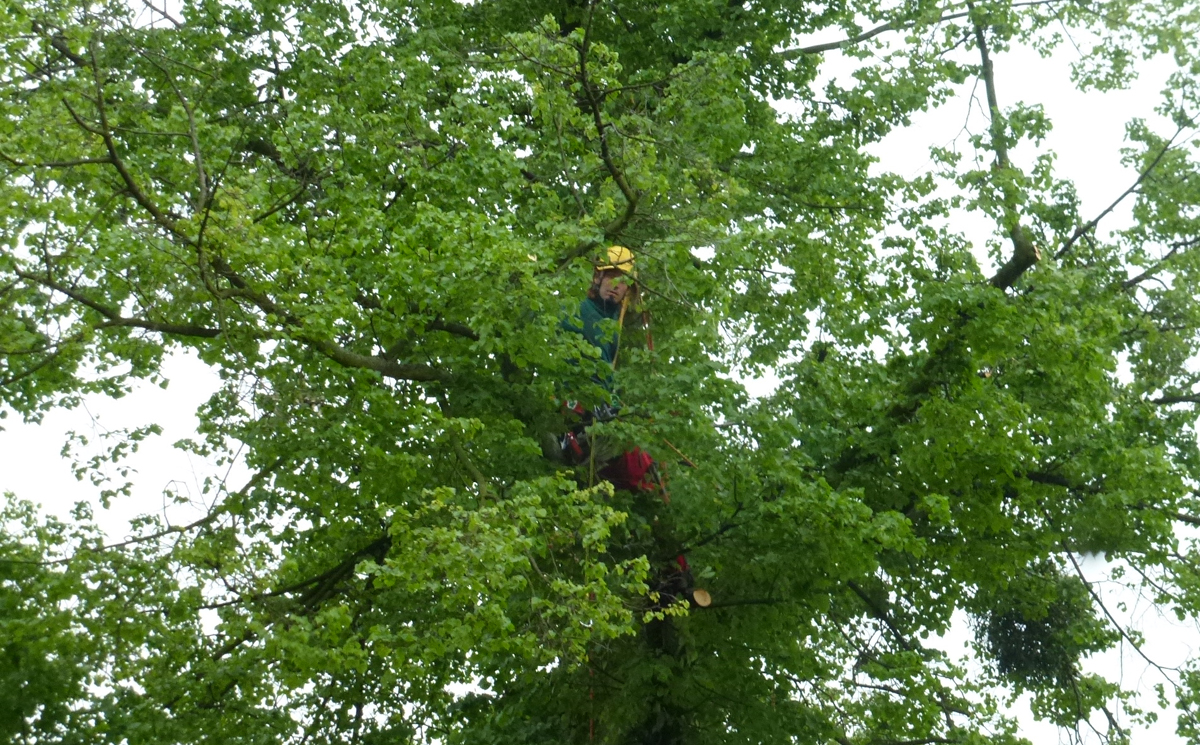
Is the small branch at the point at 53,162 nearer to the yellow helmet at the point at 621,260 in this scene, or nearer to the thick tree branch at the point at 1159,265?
the yellow helmet at the point at 621,260

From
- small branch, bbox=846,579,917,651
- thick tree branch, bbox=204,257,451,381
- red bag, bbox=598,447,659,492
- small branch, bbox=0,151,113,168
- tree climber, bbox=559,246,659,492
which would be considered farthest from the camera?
small branch, bbox=846,579,917,651

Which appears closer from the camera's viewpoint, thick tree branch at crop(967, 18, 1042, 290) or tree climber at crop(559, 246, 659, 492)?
tree climber at crop(559, 246, 659, 492)

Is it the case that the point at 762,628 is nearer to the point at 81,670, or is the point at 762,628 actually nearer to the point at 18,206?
the point at 81,670

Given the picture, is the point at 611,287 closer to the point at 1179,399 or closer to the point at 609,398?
the point at 609,398

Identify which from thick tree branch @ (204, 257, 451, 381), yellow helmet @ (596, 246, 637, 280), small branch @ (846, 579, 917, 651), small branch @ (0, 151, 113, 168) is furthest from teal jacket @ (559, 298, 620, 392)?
small branch @ (0, 151, 113, 168)

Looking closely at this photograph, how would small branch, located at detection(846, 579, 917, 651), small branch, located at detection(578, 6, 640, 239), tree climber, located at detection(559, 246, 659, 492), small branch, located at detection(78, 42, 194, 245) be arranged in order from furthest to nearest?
small branch, located at detection(846, 579, 917, 651)
tree climber, located at detection(559, 246, 659, 492)
small branch, located at detection(578, 6, 640, 239)
small branch, located at detection(78, 42, 194, 245)

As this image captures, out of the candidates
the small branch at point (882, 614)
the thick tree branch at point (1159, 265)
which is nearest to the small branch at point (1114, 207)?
the thick tree branch at point (1159, 265)

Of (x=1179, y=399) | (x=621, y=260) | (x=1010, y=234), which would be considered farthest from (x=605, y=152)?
(x=1179, y=399)

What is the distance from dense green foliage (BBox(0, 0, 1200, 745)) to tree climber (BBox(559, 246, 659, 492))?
0.29 metres

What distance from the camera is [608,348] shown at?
440 inches

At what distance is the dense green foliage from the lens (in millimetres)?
8344

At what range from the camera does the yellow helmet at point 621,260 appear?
9.76 metres

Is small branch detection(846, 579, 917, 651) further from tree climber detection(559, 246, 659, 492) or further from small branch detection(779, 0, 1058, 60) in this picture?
small branch detection(779, 0, 1058, 60)

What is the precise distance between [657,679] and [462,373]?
2.79 m
